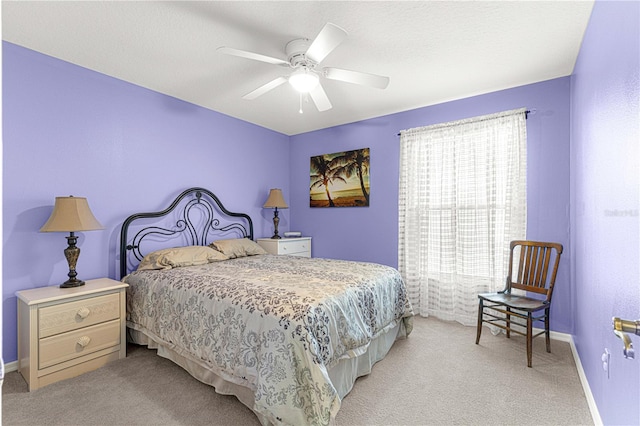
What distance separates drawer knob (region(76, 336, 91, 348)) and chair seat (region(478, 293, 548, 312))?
131 inches

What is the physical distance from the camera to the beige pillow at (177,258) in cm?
322

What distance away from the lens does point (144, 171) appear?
11.6ft

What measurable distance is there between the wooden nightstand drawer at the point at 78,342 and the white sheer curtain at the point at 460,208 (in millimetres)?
3048

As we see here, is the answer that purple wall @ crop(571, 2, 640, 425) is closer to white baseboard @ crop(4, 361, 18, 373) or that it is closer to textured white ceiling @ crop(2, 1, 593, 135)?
textured white ceiling @ crop(2, 1, 593, 135)

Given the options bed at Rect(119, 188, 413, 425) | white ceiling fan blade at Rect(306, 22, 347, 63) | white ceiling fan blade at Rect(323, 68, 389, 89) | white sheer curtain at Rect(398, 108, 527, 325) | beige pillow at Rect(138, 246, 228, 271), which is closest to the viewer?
bed at Rect(119, 188, 413, 425)

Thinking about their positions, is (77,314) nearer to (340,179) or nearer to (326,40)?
(326,40)

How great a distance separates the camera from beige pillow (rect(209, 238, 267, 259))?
384cm

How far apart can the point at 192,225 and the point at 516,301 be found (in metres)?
3.40

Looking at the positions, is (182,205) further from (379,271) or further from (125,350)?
(379,271)

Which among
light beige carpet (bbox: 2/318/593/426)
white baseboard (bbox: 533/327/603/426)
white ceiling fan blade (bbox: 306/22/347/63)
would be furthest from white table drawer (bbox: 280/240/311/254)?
white baseboard (bbox: 533/327/603/426)

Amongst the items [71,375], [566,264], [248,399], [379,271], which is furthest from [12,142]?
[566,264]

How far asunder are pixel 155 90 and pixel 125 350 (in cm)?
255

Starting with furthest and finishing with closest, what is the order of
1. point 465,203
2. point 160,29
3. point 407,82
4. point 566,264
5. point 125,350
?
point 465,203
point 407,82
point 566,264
point 125,350
point 160,29

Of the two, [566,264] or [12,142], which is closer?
[12,142]
